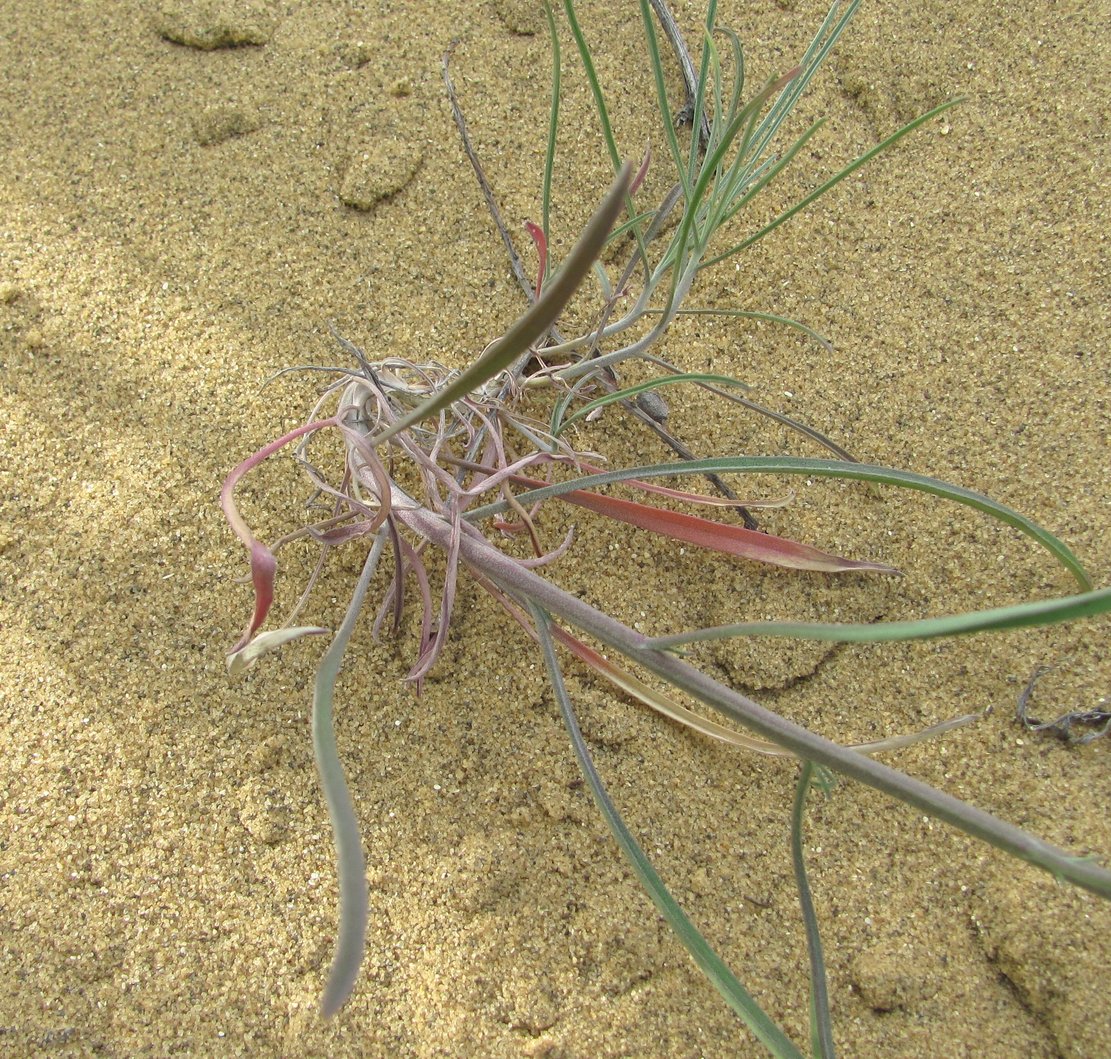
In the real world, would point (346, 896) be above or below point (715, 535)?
above

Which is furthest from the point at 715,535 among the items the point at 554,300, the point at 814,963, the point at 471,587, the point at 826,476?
the point at 554,300

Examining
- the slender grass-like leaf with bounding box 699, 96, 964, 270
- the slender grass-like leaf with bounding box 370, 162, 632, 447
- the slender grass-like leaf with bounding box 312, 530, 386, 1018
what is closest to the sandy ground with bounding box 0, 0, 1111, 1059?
the slender grass-like leaf with bounding box 699, 96, 964, 270

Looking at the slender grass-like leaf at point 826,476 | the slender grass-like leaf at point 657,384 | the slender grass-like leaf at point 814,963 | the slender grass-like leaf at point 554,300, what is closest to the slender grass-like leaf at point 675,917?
the slender grass-like leaf at point 814,963

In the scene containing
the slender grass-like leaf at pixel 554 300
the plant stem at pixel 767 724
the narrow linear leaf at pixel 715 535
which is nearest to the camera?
the slender grass-like leaf at pixel 554 300

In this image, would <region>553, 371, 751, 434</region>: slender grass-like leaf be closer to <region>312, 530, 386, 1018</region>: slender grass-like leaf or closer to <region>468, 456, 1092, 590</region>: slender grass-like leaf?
<region>468, 456, 1092, 590</region>: slender grass-like leaf

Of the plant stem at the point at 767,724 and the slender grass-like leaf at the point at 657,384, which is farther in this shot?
the slender grass-like leaf at the point at 657,384

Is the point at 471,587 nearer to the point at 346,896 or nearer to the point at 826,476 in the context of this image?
the point at 826,476

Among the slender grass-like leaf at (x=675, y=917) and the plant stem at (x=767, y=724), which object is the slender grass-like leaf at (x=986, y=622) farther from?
the slender grass-like leaf at (x=675, y=917)

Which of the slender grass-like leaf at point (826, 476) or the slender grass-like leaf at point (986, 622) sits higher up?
the slender grass-like leaf at point (986, 622)
